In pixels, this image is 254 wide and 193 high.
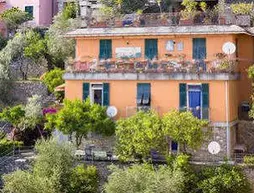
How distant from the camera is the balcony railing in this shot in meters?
A: 35.7

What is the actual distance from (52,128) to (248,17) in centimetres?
1397

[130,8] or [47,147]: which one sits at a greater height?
[130,8]

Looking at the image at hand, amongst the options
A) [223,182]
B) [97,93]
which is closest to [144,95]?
[97,93]

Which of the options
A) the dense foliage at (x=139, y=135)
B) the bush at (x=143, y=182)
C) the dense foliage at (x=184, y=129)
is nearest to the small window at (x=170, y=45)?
the dense foliage at (x=139, y=135)

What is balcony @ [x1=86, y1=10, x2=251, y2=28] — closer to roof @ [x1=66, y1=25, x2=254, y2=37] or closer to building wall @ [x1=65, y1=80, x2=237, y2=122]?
roof @ [x1=66, y1=25, x2=254, y2=37]

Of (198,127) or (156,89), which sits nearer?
(198,127)

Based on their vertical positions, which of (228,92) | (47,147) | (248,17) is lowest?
(47,147)

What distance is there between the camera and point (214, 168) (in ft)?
107

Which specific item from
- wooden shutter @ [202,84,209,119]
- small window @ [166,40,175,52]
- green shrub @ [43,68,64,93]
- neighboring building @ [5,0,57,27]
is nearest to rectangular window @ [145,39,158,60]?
small window @ [166,40,175,52]

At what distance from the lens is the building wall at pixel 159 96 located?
3531 cm

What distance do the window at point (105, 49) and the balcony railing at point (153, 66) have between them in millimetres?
718

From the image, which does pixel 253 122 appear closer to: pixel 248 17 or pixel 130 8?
pixel 248 17

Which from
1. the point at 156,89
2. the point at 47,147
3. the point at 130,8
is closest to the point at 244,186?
the point at 156,89

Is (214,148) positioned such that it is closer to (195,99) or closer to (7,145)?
(195,99)
